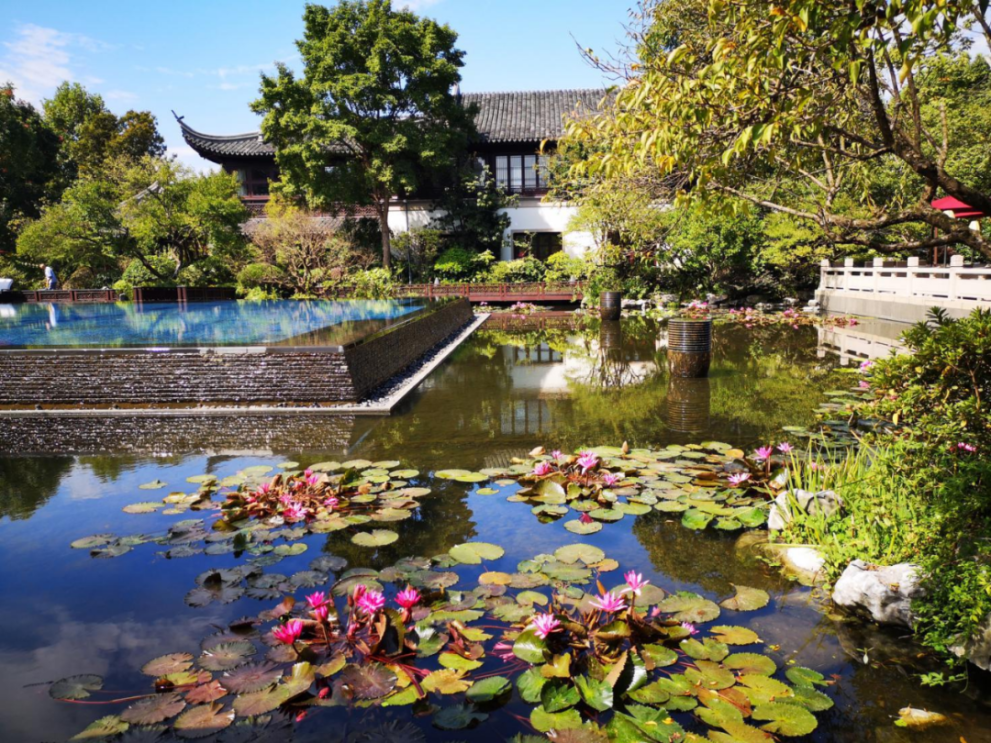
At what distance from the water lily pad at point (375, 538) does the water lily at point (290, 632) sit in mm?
1235

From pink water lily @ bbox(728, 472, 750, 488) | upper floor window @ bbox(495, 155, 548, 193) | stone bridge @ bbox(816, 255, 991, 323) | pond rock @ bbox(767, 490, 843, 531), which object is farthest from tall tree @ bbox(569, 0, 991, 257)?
upper floor window @ bbox(495, 155, 548, 193)

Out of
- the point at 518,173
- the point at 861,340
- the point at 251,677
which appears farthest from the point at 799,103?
the point at 518,173

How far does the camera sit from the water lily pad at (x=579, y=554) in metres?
4.04

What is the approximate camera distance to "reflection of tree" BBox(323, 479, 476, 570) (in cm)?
425

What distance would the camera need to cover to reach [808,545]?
3996 millimetres

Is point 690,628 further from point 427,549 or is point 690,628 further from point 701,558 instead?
point 427,549

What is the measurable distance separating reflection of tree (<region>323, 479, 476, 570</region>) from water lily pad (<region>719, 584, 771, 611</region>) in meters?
1.67

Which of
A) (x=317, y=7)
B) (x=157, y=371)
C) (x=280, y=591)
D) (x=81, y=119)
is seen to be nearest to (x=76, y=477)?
(x=157, y=371)

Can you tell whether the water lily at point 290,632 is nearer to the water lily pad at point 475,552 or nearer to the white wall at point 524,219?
the water lily pad at point 475,552

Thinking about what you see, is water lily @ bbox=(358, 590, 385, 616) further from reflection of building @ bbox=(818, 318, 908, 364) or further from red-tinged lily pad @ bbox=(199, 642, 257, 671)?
reflection of building @ bbox=(818, 318, 908, 364)

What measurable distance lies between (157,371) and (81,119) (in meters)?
Answer: 37.6

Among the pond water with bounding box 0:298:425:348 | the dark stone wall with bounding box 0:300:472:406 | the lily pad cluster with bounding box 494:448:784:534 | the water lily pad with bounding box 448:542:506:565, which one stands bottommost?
the water lily pad with bounding box 448:542:506:565

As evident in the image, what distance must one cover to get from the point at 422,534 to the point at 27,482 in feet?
12.4

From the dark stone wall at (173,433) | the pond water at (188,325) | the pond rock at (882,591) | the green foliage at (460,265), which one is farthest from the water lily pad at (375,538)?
the green foliage at (460,265)
